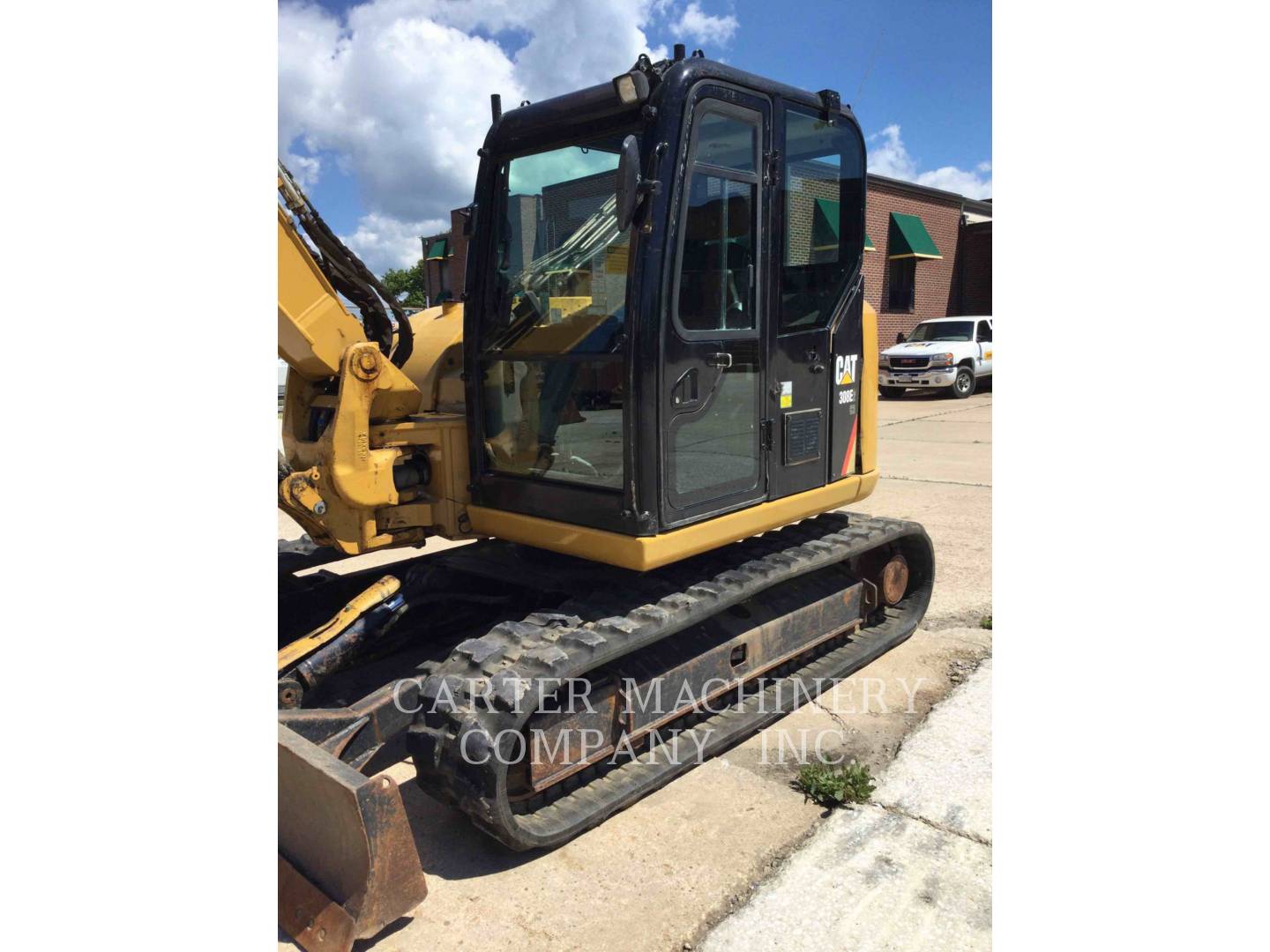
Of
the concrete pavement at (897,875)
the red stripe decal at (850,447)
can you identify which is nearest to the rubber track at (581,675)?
the red stripe decal at (850,447)

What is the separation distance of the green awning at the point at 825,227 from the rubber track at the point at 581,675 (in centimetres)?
144

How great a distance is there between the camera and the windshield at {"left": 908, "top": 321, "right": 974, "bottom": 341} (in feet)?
68.1

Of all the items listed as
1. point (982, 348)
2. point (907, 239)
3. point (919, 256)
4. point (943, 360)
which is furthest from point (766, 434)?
point (919, 256)

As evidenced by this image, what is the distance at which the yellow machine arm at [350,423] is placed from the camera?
3.74 m

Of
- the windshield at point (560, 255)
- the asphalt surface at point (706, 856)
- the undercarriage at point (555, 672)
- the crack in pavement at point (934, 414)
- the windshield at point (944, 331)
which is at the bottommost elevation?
the asphalt surface at point (706, 856)

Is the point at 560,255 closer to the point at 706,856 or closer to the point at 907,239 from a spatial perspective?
the point at 706,856

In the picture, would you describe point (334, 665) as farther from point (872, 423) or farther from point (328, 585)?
point (872, 423)

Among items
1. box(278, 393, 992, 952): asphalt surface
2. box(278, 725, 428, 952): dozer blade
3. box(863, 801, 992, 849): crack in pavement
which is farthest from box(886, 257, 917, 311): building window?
box(278, 725, 428, 952): dozer blade

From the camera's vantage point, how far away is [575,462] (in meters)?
3.79

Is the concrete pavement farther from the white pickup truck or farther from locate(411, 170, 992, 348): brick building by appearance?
the white pickup truck

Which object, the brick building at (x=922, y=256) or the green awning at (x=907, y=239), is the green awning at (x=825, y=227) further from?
the green awning at (x=907, y=239)

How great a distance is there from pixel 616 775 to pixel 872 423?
2295mm

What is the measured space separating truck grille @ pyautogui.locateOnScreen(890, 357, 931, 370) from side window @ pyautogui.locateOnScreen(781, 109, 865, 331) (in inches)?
643

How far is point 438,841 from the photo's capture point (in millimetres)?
3412
